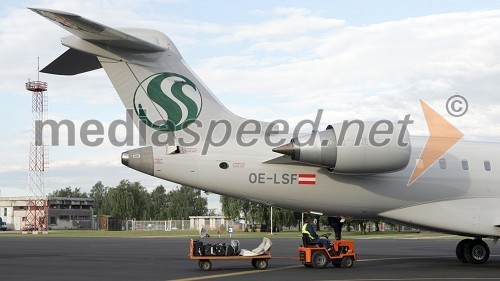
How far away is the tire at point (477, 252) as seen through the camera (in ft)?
65.3

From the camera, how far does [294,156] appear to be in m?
16.7

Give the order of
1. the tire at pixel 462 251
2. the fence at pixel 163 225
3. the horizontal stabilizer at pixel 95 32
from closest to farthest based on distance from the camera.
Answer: the horizontal stabilizer at pixel 95 32 < the tire at pixel 462 251 < the fence at pixel 163 225

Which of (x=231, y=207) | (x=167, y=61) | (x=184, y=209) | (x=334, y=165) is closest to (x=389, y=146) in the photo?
(x=334, y=165)

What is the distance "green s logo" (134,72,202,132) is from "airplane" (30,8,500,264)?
3cm

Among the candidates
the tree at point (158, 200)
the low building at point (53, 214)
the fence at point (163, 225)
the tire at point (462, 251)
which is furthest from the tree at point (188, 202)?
the tire at point (462, 251)

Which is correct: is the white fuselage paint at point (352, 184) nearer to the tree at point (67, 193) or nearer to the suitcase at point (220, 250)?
the suitcase at point (220, 250)

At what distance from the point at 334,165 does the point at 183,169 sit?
3774 millimetres

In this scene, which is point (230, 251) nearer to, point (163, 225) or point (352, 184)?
point (352, 184)

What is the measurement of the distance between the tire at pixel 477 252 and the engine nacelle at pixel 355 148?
443cm

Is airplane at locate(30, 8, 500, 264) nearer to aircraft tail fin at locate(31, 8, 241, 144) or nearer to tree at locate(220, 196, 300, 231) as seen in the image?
aircraft tail fin at locate(31, 8, 241, 144)

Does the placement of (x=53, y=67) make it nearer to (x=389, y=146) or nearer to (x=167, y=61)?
(x=167, y=61)

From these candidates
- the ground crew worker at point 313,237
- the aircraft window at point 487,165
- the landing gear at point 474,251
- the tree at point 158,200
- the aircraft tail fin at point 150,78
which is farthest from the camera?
the tree at point 158,200

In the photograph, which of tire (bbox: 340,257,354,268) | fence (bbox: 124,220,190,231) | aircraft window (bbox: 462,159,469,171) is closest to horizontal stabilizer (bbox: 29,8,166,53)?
tire (bbox: 340,257,354,268)

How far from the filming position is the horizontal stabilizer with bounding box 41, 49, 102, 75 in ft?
54.7
